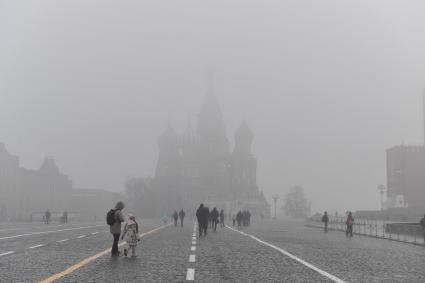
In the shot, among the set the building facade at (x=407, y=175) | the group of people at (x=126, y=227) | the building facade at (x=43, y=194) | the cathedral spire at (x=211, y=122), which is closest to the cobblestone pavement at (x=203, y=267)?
the group of people at (x=126, y=227)

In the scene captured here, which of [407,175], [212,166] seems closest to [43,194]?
[212,166]

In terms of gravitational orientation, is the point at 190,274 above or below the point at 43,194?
below

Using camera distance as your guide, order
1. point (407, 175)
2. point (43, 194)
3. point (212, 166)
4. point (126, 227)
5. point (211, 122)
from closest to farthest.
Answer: point (126, 227) < point (43, 194) < point (212, 166) < point (407, 175) < point (211, 122)

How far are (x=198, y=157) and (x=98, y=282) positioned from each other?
17096 cm

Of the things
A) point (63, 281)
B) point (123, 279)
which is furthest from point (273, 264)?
point (63, 281)

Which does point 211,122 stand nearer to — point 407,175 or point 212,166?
point 212,166

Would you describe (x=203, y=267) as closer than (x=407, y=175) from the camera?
Yes

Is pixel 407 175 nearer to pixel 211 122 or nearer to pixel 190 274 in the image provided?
pixel 211 122

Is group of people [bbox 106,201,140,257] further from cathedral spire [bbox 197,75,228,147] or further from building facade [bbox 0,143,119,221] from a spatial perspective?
cathedral spire [bbox 197,75,228,147]

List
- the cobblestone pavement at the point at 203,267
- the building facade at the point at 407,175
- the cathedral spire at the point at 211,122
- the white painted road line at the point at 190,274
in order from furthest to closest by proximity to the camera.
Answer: the cathedral spire at the point at 211,122
the building facade at the point at 407,175
the cobblestone pavement at the point at 203,267
the white painted road line at the point at 190,274

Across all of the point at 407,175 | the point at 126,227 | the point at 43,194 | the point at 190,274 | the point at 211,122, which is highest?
the point at 211,122

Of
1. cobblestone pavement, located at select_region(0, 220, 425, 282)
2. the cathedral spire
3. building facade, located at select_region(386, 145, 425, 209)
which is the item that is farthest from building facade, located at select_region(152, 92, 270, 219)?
cobblestone pavement, located at select_region(0, 220, 425, 282)

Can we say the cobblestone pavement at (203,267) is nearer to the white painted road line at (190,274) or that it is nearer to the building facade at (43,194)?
the white painted road line at (190,274)

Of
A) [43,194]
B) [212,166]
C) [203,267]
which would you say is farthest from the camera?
[212,166]
